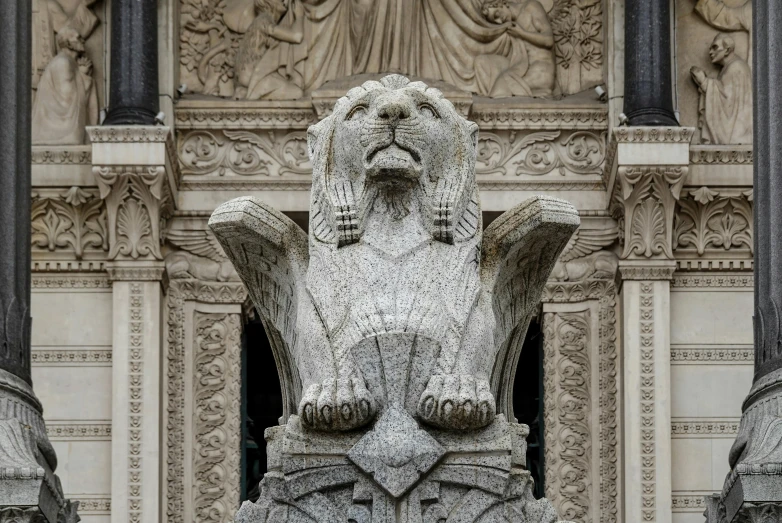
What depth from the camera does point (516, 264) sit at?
13.7 m

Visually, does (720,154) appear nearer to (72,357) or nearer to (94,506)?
(72,357)

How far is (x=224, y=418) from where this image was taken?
Result: 23594mm

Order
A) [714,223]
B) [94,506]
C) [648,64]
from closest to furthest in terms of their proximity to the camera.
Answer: [94,506]
[648,64]
[714,223]

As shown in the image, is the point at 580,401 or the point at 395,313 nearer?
the point at 395,313

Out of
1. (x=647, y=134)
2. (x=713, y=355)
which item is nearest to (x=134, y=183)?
(x=647, y=134)

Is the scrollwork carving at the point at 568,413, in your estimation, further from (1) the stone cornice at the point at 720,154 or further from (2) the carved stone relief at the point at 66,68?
(2) the carved stone relief at the point at 66,68

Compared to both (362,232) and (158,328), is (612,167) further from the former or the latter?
(362,232)

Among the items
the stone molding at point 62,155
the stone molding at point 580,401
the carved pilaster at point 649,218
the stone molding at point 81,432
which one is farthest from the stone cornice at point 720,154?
the stone molding at point 81,432

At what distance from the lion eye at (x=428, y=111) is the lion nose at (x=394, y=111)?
0.16 metres

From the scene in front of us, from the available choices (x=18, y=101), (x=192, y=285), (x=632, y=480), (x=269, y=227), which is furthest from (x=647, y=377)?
(x=269, y=227)

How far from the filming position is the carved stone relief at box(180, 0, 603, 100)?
24.8 metres

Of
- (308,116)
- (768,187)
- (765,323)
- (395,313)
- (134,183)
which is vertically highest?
(308,116)

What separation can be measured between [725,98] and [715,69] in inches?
17.0

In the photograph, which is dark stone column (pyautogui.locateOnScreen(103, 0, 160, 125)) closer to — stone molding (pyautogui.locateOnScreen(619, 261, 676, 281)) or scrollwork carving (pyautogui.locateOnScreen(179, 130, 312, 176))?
scrollwork carving (pyautogui.locateOnScreen(179, 130, 312, 176))
